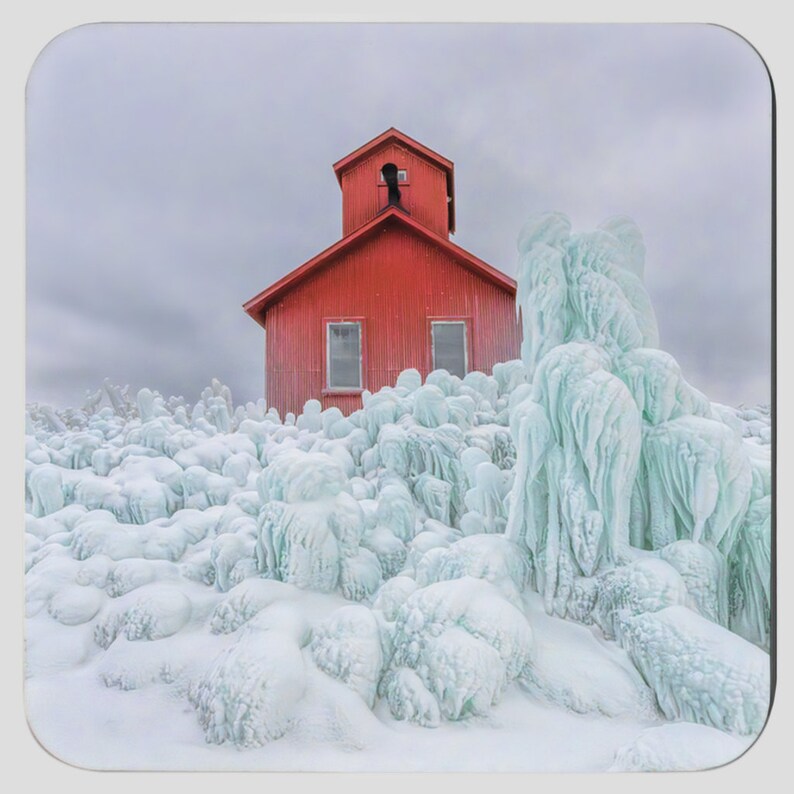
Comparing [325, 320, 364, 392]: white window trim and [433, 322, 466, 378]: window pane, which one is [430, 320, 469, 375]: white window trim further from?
[325, 320, 364, 392]: white window trim

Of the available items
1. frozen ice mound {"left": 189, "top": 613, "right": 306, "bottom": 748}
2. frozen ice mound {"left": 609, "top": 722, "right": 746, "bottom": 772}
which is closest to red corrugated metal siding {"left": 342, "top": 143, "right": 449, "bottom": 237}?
frozen ice mound {"left": 189, "top": 613, "right": 306, "bottom": 748}

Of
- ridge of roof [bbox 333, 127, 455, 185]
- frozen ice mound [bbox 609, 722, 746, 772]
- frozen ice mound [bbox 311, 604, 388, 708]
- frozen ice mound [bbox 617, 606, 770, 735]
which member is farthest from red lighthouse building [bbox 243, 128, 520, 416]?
frozen ice mound [bbox 609, 722, 746, 772]

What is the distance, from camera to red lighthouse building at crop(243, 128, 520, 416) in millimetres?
2469

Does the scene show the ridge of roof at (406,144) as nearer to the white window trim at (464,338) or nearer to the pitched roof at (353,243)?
the pitched roof at (353,243)

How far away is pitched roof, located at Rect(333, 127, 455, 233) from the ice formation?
0.37 m

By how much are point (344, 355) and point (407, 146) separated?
0.77m

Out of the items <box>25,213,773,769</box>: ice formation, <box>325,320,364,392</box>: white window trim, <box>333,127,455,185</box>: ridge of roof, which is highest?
<box>333,127,455,185</box>: ridge of roof

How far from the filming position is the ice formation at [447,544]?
2217 mm

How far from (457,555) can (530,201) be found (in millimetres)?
1234

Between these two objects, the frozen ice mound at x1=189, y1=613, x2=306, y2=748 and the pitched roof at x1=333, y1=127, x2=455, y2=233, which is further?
the pitched roof at x1=333, y1=127, x2=455, y2=233

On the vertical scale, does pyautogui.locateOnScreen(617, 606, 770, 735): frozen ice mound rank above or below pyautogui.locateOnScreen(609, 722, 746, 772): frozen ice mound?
above

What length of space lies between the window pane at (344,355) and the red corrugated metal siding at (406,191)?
0.35 meters

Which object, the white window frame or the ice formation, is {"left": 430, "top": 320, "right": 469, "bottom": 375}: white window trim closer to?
the ice formation

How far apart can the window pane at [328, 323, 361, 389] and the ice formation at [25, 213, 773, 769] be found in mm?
116
